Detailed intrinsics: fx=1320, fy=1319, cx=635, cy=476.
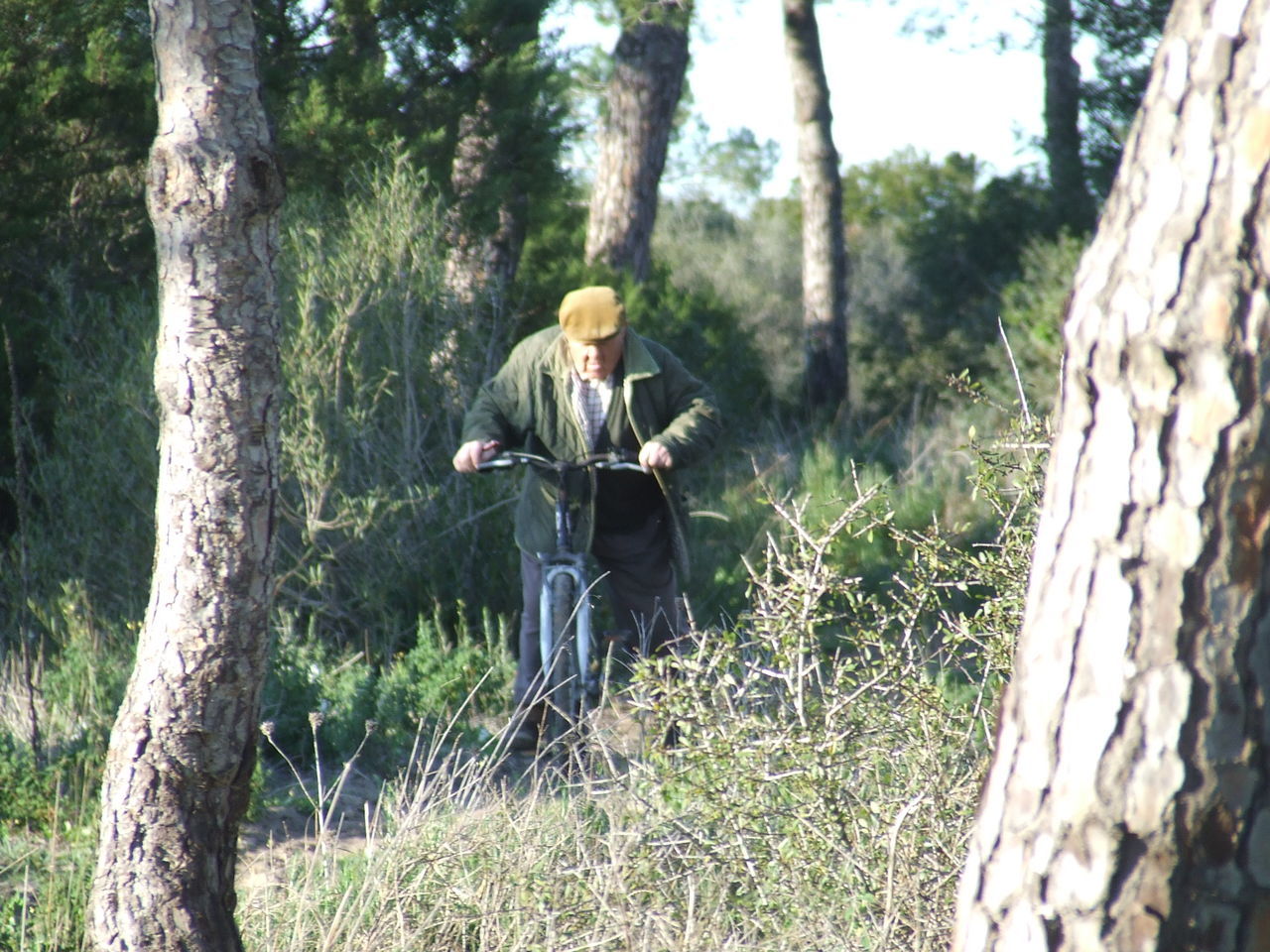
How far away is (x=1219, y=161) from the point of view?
1.57m

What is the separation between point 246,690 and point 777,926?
135cm

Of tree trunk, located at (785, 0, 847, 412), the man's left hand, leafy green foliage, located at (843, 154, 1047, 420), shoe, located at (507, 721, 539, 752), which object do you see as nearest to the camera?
the man's left hand

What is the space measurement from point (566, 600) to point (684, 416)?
0.80 metres

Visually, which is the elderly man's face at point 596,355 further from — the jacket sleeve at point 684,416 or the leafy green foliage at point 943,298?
the leafy green foliage at point 943,298

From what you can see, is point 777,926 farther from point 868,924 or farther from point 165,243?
point 165,243

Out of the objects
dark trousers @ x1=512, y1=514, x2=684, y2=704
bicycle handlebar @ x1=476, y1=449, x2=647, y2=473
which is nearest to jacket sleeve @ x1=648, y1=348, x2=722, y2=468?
bicycle handlebar @ x1=476, y1=449, x2=647, y2=473

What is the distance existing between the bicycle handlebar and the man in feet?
0.17

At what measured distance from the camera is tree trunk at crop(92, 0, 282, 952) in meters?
2.98

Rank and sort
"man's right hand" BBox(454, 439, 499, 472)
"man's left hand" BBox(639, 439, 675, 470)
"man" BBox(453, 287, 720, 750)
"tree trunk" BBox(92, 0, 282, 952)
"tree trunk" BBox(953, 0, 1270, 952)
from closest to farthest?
"tree trunk" BBox(953, 0, 1270, 952) < "tree trunk" BBox(92, 0, 282, 952) < "man's left hand" BBox(639, 439, 675, 470) < "man's right hand" BBox(454, 439, 499, 472) < "man" BBox(453, 287, 720, 750)

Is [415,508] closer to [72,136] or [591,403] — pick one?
[591,403]

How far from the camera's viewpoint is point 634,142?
10555 mm

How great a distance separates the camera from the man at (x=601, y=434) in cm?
479

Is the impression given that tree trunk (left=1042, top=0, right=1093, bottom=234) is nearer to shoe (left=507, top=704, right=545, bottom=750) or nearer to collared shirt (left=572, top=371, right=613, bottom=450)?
collared shirt (left=572, top=371, right=613, bottom=450)

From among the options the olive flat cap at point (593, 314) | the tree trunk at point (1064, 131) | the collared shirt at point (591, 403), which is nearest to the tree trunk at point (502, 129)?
the collared shirt at point (591, 403)
